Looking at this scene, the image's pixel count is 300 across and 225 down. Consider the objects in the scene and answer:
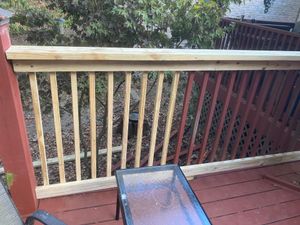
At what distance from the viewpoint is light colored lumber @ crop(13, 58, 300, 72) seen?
55.5 inches

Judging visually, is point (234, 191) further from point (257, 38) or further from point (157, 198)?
point (257, 38)

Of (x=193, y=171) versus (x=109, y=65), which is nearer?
(x=109, y=65)

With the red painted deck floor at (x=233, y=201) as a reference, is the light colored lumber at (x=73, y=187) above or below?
above

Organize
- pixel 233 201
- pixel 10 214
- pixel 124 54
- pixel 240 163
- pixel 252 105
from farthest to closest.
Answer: pixel 252 105
pixel 240 163
pixel 233 201
pixel 124 54
pixel 10 214

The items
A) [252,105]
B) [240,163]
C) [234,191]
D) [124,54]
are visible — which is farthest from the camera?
[252,105]

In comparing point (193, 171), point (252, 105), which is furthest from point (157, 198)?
point (252, 105)

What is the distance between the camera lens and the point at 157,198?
1611 millimetres

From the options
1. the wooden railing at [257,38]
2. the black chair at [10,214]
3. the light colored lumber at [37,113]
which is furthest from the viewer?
the wooden railing at [257,38]

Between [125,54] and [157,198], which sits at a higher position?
[125,54]

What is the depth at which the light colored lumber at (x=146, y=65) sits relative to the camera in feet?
4.63

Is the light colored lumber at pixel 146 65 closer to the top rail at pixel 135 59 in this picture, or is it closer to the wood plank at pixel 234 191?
the top rail at pixel 135 59

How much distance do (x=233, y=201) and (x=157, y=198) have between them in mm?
829

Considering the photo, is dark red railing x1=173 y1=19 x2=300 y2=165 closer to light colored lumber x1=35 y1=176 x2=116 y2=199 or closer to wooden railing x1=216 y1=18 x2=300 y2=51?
wooden railing x1=216 y1=18 x2=300 y2=51

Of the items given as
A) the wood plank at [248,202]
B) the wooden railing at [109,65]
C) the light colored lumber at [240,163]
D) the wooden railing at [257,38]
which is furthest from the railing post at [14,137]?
the wooden railing at [257,38]
